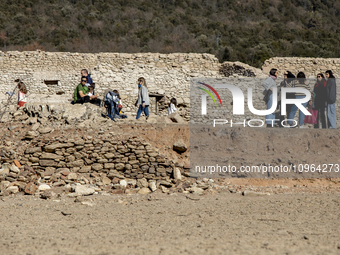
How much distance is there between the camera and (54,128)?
26.1 ft

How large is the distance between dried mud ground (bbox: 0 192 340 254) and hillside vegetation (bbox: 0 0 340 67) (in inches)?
683

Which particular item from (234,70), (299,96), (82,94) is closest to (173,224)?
(82,94)

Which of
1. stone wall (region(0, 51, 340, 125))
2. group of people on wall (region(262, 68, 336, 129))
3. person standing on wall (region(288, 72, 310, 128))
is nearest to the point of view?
group of people on wall (region(262, 68, 336, 129))

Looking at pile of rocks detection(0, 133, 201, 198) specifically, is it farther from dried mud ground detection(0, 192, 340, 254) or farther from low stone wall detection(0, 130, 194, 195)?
dried mud ground detection(0, 192, 340, 254)

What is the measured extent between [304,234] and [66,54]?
503 inches

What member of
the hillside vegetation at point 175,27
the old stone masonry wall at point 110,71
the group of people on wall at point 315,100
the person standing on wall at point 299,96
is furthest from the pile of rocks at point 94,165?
the hillside vegetation at point 175,27

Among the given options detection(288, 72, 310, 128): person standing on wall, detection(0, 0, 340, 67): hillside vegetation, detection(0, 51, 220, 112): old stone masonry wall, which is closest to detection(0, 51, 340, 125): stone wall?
detection(0, 51, 220, 112): old stone masonry wall

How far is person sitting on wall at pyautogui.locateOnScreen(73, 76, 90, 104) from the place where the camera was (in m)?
9.07

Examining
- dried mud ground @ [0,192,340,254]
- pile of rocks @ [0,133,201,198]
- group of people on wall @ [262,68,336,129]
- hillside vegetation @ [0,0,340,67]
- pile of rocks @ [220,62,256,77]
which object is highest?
hillside vegetation @ [0,0,340,67]

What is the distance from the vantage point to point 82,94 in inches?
Result: 356

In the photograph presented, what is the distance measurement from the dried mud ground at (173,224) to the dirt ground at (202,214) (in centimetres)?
1

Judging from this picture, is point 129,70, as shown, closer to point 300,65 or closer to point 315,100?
point 300,65

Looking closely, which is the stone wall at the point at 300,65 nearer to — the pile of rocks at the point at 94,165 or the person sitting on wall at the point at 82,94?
the person sitting on wall at the point at 82,94

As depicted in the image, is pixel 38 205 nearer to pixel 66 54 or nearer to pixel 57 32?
pixel 66 54
